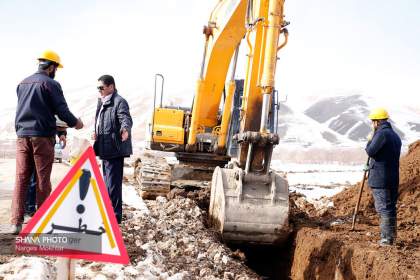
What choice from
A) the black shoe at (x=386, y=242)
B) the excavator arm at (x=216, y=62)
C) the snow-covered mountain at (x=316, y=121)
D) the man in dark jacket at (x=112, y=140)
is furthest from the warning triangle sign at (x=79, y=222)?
the snow-covered mountain at (x=316, y=121)

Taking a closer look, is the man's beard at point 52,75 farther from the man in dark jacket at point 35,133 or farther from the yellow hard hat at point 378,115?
the yellow hard hat at point 378,115

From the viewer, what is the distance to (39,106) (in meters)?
4.55

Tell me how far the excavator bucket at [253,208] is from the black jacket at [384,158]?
119cm

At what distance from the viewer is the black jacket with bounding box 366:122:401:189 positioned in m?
5.56

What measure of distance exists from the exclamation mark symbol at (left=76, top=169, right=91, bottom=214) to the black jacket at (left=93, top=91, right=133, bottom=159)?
242 centimetres

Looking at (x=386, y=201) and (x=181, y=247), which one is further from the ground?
(x=386, y=201)

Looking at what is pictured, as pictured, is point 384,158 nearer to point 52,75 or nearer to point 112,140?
point 112,140

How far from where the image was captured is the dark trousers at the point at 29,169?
14.8ft

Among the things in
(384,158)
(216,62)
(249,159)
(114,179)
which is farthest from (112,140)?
(216,62)

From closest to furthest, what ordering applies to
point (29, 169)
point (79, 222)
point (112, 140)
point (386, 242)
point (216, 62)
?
point (79, 222), point (29, 169), point (112, 140), point (386, 242), point (216, 62)

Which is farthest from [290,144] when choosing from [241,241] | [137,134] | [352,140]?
[241,241]

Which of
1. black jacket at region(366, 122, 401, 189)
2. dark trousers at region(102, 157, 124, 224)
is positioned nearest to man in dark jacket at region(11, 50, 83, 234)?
dark trousers at region(102, 157, 124, 224)

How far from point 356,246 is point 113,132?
3273 millimetres

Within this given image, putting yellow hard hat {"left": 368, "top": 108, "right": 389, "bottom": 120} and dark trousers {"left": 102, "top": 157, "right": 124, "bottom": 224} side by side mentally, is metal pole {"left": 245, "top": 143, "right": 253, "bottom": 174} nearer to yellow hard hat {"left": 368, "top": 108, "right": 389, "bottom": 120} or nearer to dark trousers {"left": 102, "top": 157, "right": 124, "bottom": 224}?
dark trousers {"left": 102, "top": 157, "right": 124, "bottom": 224}
